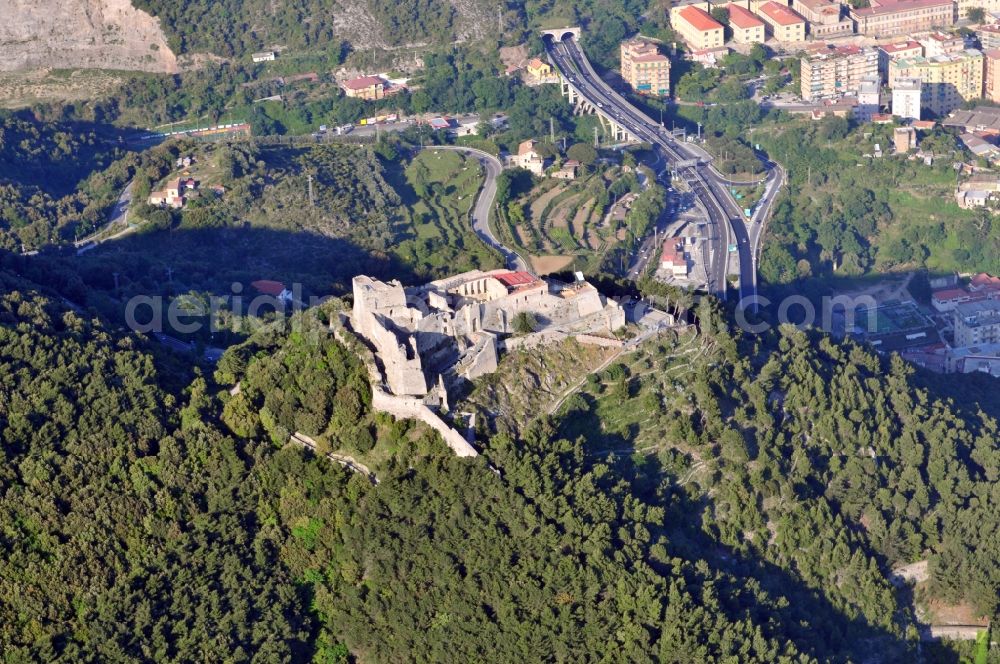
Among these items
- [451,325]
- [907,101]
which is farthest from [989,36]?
[451,325]

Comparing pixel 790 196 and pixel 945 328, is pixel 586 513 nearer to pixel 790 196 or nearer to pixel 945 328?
pixel 945 328

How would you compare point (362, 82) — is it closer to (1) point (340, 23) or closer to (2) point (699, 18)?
(1) point (340, 23)

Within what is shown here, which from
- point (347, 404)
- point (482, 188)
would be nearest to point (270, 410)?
point (347, 404)

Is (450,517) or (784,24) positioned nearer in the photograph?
(450,517)

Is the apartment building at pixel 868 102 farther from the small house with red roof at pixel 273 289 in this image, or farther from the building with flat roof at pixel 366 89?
the small house with red roof at pixel 273 289

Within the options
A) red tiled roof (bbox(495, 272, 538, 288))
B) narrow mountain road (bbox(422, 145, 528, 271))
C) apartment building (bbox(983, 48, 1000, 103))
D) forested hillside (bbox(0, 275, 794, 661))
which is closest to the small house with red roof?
narrow mountain road (bbox(422, 145, 528, 271))

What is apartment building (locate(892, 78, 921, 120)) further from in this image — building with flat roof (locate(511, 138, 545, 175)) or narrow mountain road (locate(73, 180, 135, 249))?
narrow mountain road (locate(73, 180, 135, 249))

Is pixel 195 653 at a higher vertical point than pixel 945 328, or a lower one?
higher
